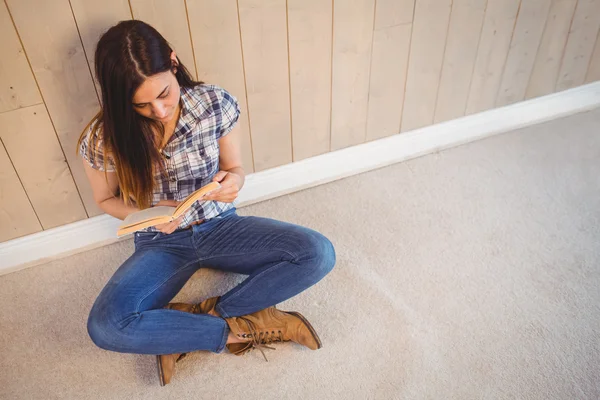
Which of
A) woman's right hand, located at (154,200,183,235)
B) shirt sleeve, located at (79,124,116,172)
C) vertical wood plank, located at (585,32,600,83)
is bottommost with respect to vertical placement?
vertical wood plank, located at (585,32,600,83)

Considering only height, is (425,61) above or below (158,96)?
below

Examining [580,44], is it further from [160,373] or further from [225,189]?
[160,373]

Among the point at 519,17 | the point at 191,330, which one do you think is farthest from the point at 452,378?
the point at 519,17

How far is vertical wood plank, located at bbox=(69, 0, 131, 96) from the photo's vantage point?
1.24m

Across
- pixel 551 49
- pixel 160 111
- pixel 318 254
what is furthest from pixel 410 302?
pixel 551 49

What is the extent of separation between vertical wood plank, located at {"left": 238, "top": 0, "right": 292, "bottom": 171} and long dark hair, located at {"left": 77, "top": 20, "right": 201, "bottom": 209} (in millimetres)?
304

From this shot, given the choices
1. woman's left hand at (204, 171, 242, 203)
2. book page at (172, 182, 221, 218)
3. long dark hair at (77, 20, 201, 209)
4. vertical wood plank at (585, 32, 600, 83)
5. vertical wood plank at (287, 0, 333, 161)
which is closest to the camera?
long dark hair at (77, 20, 201, 209)

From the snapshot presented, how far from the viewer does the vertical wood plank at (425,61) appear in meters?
1.67

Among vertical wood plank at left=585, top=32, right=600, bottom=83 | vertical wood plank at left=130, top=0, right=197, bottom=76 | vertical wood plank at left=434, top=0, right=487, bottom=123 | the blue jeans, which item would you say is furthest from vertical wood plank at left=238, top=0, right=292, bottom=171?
vertical wood plank at left=585, top=32, right=600, bottom=83

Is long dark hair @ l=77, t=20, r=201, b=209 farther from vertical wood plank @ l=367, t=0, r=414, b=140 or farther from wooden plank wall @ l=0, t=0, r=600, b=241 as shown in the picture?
vertical wood plank @ l=367, t=0, r=414, b=140

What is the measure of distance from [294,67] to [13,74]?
75 centimetres

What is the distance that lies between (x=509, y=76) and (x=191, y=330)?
1513 millimetres

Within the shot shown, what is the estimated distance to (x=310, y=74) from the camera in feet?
5.31

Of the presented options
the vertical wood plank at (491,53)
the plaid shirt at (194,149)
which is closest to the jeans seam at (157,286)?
the plaid shirt at (194,149)
